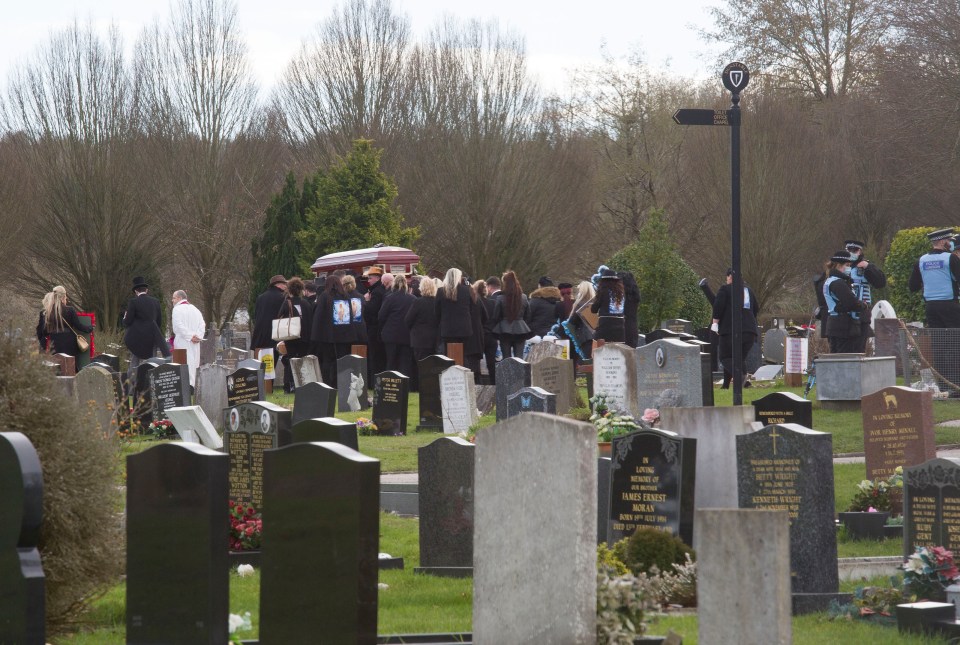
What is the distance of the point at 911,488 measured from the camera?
777 centimetres

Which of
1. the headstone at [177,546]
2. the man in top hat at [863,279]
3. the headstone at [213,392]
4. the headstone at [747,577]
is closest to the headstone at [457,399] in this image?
the headstone at [213,392]

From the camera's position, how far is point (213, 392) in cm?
1752

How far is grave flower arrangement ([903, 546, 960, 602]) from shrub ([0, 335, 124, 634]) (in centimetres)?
431

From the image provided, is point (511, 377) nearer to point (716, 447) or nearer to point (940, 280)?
point (940, 280)

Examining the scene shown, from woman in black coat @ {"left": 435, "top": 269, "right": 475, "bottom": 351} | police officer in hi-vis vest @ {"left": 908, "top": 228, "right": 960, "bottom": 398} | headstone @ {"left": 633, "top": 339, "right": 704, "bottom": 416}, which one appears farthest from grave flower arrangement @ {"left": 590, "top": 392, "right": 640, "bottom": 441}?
police officer in hi-vis vest @ {"left": 908, "top": 228, "right": 960, "bottom": 398}

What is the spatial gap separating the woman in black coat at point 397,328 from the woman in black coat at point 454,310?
84 centimetres

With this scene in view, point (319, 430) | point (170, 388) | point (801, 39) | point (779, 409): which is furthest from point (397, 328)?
point (801, 39)

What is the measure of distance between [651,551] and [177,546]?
112 inches

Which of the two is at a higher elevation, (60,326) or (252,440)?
(60,326)

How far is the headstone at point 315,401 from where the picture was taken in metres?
14.3

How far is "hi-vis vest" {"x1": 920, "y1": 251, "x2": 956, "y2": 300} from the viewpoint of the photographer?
18.1 meters

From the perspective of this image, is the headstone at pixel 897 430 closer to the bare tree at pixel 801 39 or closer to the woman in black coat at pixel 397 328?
the woman in black coat at pixel 397 328

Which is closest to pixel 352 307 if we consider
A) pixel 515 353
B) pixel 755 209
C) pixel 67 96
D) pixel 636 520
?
pixel 515 353

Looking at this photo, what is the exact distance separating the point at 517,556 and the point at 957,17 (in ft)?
91.7
